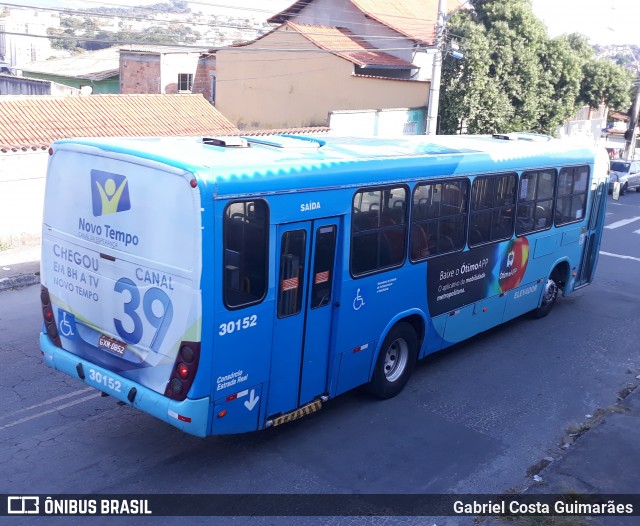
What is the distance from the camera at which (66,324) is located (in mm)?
6957

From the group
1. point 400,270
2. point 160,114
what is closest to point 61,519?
point 400,270

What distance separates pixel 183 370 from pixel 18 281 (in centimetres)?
800

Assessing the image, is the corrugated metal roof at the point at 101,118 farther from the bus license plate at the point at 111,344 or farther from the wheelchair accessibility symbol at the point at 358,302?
the wheelchair accessibility symbol at the point at 358,302

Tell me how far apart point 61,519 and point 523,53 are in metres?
24.7

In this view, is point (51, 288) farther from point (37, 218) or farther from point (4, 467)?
point (37, 218)

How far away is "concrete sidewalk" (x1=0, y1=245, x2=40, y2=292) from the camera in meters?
12.7

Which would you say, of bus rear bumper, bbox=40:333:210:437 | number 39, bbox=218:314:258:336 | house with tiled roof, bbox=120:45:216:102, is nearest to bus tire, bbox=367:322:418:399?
number 39, bbox=218:314:258:336

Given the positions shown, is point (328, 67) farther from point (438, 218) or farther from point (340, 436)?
point (340, 436)

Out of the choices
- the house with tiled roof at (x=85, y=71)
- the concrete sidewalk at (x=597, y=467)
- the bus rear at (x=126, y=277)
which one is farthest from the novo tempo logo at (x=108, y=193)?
the house with tiled roof at (x=85, y=71)

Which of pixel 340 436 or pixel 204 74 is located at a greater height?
pixel 204 74

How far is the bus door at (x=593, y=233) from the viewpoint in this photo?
12.6m

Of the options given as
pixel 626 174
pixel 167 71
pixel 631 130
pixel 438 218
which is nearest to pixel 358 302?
pixel 438 218

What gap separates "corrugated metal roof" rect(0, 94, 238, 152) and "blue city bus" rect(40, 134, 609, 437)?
397 inches

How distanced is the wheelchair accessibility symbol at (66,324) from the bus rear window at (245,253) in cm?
181
